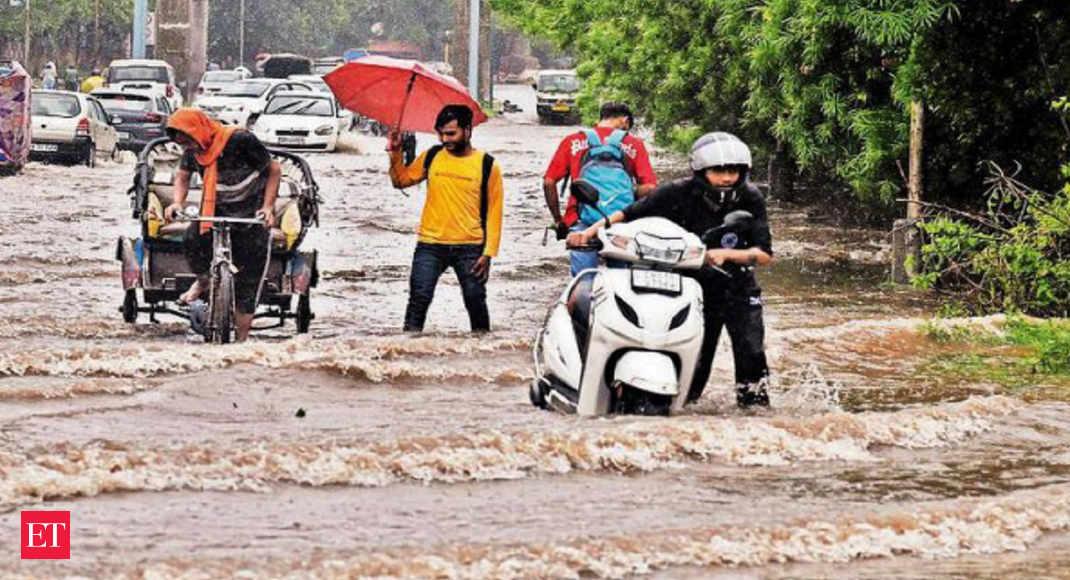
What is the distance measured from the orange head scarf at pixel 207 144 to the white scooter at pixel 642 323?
386 cm

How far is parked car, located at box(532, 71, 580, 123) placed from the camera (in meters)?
65.1

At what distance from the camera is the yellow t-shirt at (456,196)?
41.1 feet

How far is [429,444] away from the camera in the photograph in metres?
8.76

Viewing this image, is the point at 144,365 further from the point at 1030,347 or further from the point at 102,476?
the point at 1030,347

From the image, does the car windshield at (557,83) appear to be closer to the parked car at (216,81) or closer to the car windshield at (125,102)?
the parked car at (216,81)

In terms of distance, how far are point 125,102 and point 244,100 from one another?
562cm

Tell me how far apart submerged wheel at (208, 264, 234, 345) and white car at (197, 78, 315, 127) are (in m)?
30.8

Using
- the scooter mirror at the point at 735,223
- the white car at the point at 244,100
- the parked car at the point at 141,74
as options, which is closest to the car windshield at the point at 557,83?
the parked car at the point at 141,74

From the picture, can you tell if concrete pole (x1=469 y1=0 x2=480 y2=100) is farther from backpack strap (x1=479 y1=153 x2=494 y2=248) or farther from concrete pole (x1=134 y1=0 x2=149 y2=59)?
backpack strap (x1=479 y1=153 x2=494 y2=248)

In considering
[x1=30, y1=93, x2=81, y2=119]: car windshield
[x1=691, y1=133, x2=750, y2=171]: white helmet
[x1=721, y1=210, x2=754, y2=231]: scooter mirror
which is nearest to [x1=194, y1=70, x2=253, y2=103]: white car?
[x1=30, y1=93, x2=81, y2=119]: car windshield

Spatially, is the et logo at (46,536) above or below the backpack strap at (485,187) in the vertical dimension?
below

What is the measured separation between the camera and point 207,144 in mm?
12078

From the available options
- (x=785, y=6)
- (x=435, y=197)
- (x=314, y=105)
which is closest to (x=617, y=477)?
(x=435, y=197)

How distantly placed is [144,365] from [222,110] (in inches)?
1412
